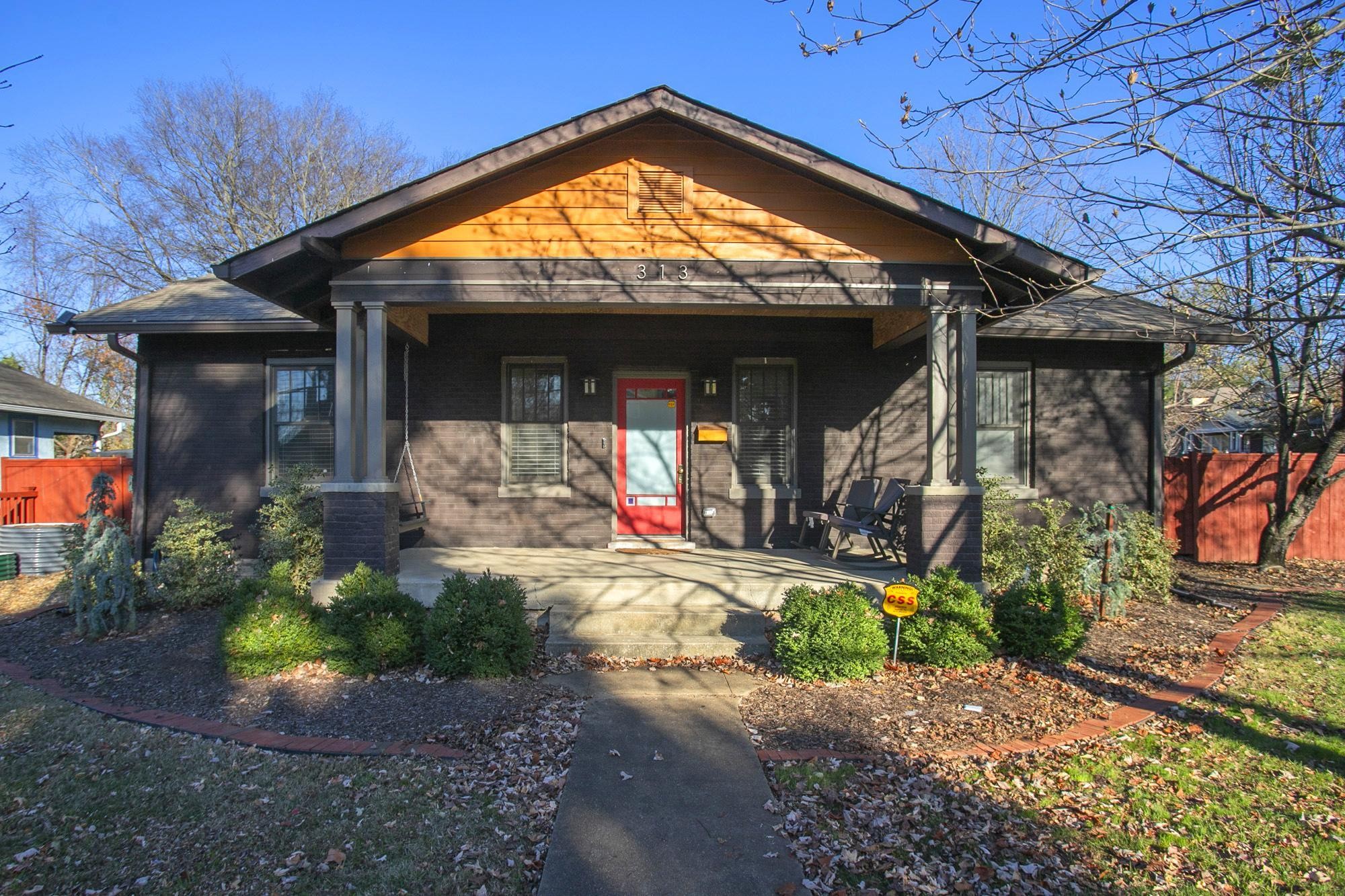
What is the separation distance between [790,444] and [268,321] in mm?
6639

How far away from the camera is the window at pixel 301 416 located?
9.39 metres

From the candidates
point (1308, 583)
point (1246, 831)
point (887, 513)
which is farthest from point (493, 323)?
point (1308, 583)

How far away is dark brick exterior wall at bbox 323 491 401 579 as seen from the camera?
6684 millimetres

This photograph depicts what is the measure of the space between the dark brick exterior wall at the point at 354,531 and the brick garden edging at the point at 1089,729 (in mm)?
4161

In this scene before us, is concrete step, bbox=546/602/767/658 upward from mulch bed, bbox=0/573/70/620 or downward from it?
upward

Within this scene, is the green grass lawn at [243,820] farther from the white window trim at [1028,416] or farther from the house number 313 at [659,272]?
the white window trim at [1028,416]

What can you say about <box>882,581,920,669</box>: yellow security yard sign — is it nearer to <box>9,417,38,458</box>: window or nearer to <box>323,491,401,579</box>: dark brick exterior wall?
<box>323,491,401,579</box>: dark brick exterior wall

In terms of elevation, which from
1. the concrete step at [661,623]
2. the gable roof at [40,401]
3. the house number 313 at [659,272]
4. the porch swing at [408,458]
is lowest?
the concrete step at [661,623]

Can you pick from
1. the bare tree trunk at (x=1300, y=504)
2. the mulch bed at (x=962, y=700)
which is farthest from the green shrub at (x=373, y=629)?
the bare tree trunk at (x=1300, y=504)

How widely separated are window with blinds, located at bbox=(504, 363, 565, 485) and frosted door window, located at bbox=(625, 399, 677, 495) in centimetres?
85

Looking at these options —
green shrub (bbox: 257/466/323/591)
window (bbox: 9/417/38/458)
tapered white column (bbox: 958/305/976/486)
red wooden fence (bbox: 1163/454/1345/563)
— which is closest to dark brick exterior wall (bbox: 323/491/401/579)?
green shrub (bbox: 257/466/323/591)

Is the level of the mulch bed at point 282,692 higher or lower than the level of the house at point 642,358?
lower

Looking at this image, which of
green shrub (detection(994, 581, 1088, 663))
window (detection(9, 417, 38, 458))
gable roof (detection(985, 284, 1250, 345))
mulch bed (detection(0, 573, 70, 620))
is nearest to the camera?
green shrub (detection(994, 581, 1088, 663))

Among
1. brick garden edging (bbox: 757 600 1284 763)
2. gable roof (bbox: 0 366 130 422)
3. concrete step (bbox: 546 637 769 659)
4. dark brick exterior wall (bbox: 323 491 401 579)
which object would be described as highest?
→ gable roof (bbox: 0 366 130 422)
